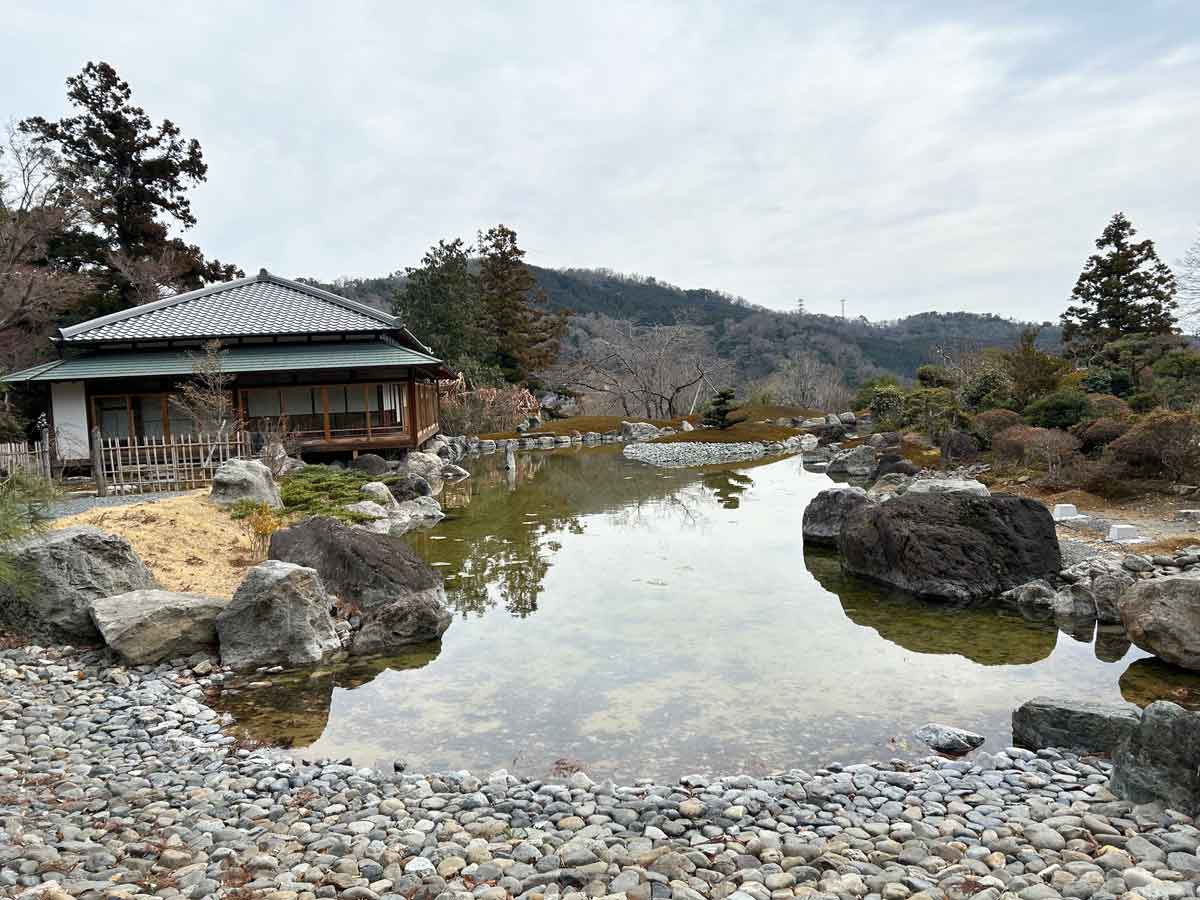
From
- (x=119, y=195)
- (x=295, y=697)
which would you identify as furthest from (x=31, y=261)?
(x=295, y=697)

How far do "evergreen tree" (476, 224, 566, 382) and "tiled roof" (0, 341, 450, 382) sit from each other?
794 inches

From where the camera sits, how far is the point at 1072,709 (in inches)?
192

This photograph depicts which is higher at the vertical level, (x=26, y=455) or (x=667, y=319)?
(x=667, y=319)

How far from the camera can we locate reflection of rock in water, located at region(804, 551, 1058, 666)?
23.2ft

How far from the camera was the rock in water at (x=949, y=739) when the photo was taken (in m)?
5.05

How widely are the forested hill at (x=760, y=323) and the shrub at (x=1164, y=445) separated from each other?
47226 mm

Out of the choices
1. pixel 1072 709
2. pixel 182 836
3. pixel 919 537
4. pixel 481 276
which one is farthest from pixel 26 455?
pixel 481 276

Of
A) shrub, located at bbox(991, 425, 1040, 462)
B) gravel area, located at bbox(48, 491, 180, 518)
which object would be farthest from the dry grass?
gravel area, located at bbox(48, 491, 180, 518)

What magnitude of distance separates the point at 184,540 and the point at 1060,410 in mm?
16763

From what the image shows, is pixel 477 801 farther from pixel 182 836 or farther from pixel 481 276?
pixel 481 276

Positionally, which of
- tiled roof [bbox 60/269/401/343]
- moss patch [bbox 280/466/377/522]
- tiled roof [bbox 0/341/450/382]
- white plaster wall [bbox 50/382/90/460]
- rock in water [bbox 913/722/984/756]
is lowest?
rock in water [bbox 913/722/984/756]

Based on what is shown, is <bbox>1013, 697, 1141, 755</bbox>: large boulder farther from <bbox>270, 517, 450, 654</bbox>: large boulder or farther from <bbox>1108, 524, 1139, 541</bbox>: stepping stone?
<bbox>1108, 524, 1139, 541</bbox>: stepping stone

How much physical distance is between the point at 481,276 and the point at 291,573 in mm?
37422

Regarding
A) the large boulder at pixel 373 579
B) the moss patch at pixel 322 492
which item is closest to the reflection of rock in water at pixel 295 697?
the large boulder at pixel 373 579
